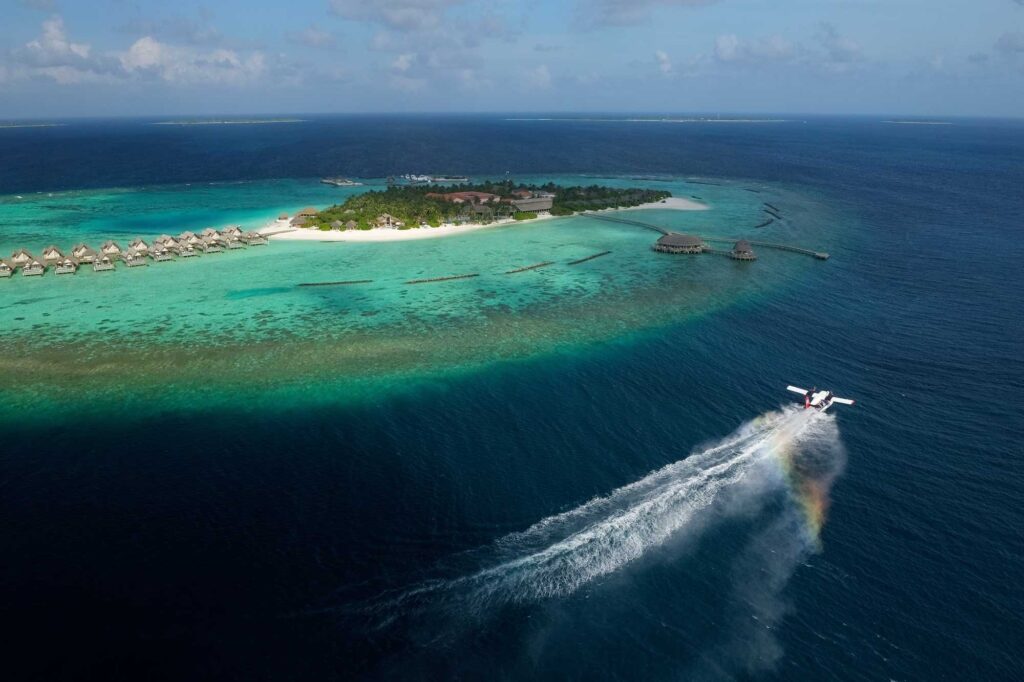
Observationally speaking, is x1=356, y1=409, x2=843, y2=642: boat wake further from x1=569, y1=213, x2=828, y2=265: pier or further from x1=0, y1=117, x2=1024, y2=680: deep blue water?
x1=569, y1=213, x2=828, y2=265: pier

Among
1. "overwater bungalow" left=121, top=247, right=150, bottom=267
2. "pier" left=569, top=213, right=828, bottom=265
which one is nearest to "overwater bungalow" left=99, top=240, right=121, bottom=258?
"overwater bungalow" left=121, top=247, right=150, bottom=267

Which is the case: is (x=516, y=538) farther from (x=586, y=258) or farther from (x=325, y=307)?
(x=586, y=258)

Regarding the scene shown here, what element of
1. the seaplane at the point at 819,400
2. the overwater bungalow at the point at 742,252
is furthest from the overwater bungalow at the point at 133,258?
the overwater bungalow at the point at 742,252

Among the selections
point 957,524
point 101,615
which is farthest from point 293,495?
point 957,524

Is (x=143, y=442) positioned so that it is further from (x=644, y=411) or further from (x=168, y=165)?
(x=168, y=165)

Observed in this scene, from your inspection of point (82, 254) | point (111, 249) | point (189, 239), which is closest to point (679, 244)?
point (189, 239)

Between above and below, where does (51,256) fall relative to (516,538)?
above

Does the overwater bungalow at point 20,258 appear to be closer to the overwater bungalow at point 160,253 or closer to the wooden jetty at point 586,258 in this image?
the overwater bungalow at point 160,253
